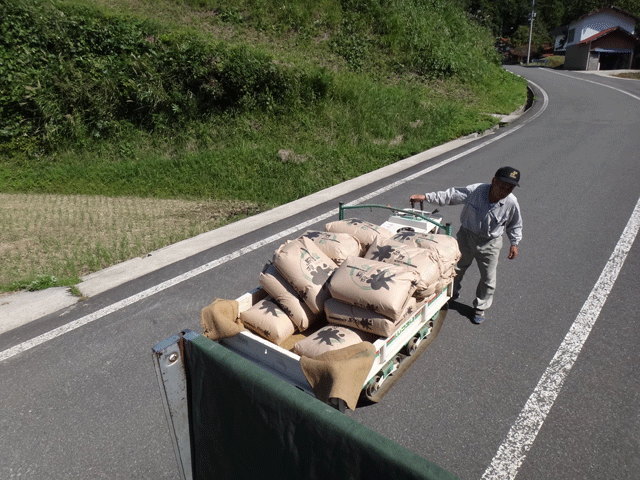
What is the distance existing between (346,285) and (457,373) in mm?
1466

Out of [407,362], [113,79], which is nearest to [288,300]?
[407,362]

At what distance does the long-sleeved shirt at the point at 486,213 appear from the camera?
16.0 feet

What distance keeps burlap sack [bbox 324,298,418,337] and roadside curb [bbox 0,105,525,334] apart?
3.39 metres

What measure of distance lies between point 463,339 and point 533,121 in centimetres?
1319

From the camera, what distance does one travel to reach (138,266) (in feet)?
21.3

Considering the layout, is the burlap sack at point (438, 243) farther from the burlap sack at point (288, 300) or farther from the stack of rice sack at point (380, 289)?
the burlap sack at point (288, 300)

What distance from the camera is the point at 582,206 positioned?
A: 8.30 meters

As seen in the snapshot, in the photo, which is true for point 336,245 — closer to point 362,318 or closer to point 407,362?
point 362,318

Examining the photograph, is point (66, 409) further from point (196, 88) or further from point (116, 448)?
point (196, 88)

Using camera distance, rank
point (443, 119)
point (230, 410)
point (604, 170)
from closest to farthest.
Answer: point (230, 410) → point (604, 170) → point (443, 119)

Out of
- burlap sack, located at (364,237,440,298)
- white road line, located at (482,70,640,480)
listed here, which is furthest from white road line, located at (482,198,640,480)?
burlap sack, located at (364,237,440,298)

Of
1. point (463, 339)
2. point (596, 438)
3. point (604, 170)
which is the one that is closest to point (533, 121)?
point (604, 170)

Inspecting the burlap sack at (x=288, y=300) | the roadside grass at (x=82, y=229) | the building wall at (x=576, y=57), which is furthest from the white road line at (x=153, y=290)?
the building wall at (x=576, y=57)

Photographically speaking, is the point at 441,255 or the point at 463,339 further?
the point at 463,339
